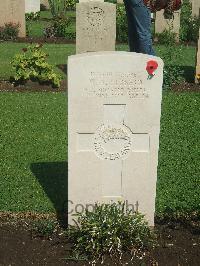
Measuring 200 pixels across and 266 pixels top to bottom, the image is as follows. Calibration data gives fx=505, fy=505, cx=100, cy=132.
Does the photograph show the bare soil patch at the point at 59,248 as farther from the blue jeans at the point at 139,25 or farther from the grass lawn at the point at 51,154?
the blue jeans at the point at 139,25

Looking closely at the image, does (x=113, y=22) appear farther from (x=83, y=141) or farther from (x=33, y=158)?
(x=83, y=141)

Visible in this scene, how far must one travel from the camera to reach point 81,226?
12.5 ft

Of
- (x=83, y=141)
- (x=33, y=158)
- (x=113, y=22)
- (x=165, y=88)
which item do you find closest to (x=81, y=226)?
(x=83, y=141)

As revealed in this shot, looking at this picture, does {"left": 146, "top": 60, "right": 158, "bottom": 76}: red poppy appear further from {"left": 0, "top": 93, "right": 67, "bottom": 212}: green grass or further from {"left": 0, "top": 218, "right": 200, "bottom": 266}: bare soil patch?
{"left": 0, "top": 93, "right": 67, "bottom": 212}: green grass

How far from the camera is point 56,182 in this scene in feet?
16.8

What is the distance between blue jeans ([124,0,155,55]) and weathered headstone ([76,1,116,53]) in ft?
14.2

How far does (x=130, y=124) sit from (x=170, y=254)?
1.02m

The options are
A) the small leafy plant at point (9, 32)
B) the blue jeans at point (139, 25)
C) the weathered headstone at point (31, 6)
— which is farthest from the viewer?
the weathered headstone at point (31, 6)

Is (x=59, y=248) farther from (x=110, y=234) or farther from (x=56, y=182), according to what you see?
(x=56, y=182)

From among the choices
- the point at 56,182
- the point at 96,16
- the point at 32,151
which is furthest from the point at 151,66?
the point at 96,16

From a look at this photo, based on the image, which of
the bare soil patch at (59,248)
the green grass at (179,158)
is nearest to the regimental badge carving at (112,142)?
the bare soil patch at (59,248)

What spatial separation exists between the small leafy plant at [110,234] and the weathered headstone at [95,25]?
23.7 feet

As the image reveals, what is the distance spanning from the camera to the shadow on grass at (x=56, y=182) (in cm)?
452

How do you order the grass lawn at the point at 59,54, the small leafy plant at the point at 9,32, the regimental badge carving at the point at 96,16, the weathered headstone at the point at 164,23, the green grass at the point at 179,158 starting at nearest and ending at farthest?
the green grass at the point at 179,158
the regimental badge carving at the point at 96,16
the grass lawn at the point at 59,54
the small leafy plant at the point at 9,32
the weathered headstone at the point at 164,23
